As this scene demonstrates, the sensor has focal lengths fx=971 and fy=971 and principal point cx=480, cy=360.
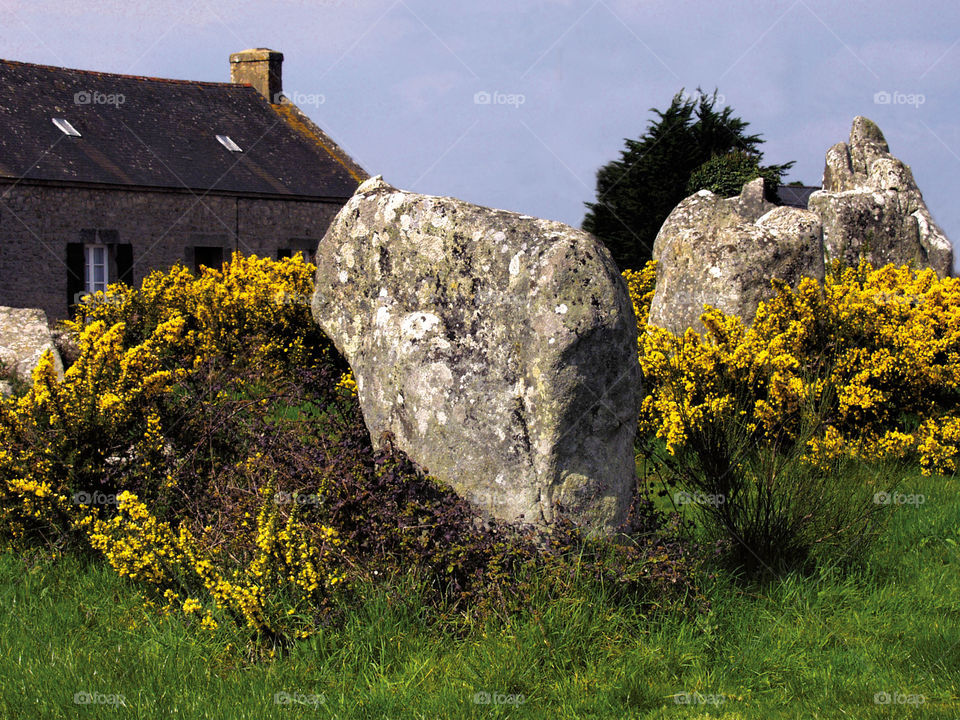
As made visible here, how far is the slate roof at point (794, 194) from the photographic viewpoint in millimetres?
35219

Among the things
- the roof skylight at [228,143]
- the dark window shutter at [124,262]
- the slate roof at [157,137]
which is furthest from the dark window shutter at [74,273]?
the roof skylight at [228,143]

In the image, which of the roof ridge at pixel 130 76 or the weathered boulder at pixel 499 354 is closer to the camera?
the weathered boulder at pixel 499 354

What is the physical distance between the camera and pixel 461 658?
4.58m

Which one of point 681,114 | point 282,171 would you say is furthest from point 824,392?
point 681,114

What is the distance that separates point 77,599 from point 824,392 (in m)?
6.21

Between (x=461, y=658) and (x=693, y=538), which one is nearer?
(x=461, y=658)

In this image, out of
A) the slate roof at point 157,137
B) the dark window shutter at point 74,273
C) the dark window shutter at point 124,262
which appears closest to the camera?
the dark window shutter at point 74,273

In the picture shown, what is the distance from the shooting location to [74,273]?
76.7ft

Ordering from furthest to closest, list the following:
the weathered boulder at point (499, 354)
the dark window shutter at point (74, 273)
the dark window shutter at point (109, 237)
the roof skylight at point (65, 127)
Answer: the roof skylight at point (65, 127), the dark window shutter at point (109, 237), the dark window shutter at point (74, 273), the weathered boulder at point (499, 354)

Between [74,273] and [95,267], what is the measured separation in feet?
2.78

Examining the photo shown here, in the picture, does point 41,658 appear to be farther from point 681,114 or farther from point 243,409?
point 681,114

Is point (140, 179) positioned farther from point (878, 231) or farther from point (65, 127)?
point (878, 231)

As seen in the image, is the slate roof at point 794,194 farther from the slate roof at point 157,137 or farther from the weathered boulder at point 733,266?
the weathered boulder at point 733,266

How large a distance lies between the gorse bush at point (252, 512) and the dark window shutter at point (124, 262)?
17558 mm
